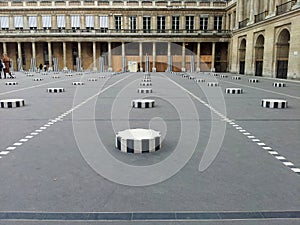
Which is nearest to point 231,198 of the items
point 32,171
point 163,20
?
point 32,171

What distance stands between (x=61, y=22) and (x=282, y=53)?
151 ft

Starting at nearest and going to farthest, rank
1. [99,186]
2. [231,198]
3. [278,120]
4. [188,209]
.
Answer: [188,209], [231,198], [99,186], [278,120]

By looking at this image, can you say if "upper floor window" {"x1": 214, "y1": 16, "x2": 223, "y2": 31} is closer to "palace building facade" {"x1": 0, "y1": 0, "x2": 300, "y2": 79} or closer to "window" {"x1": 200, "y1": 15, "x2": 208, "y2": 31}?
"palace building facade" {"x1": 0, "y1": 0, "x2": 300, "y2": 79}

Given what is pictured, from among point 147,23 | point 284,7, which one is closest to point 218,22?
point 147,23

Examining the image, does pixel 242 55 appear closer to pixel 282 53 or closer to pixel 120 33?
pixel 282 53

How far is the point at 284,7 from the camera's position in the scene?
32.0 m

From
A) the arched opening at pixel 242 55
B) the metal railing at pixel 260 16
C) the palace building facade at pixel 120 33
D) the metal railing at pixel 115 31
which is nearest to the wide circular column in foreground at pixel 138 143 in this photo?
the metal railing at pixel 260 16

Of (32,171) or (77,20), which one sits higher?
(77,20)

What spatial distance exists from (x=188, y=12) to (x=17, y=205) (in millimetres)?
64596

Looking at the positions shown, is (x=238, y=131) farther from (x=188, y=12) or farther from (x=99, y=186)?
(x=188, y=12)

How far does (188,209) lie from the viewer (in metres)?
3.61

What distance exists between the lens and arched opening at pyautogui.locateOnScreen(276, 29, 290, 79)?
33.6 metres

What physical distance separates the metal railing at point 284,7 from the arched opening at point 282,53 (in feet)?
7.38

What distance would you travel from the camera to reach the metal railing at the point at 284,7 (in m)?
30.2
